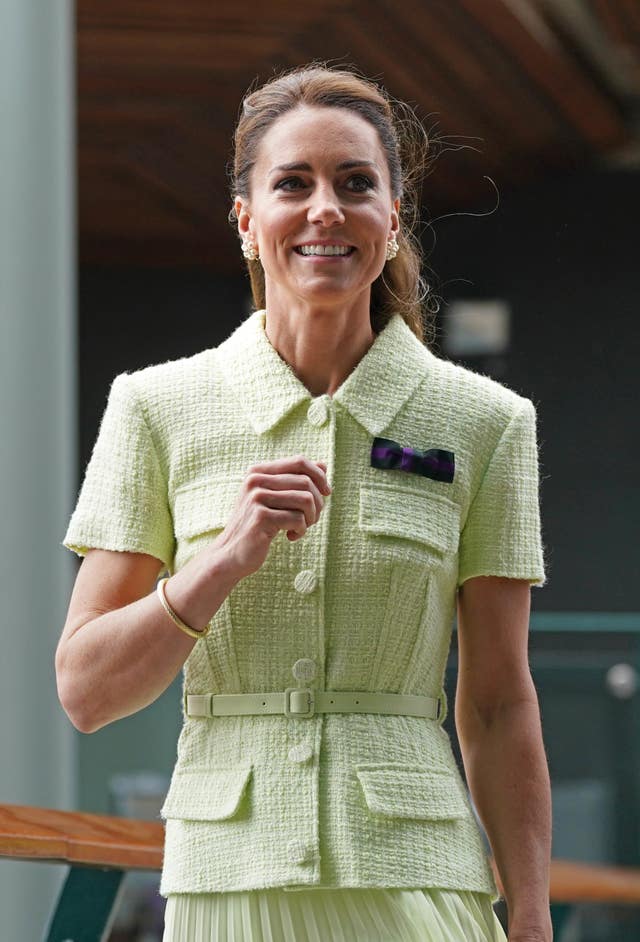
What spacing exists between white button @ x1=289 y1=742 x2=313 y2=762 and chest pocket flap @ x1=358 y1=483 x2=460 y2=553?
242 millimetres

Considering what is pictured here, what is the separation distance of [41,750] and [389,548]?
7.29 feet

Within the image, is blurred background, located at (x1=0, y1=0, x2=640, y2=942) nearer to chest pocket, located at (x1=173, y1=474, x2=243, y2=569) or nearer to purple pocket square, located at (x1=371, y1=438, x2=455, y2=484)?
purple pocket square, located at (x1=371, y1=438, x2=455, y2=484)

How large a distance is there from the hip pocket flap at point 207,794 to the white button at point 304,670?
0.11m

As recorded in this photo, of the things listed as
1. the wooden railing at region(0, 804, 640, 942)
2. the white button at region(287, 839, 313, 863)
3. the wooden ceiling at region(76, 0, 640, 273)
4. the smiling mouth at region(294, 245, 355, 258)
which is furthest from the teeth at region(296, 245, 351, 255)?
the wooden ceiling at region(76, 0, 640, 273)

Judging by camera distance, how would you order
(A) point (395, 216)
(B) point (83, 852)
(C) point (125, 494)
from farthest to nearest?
(B) point (83, 852), (A) point (395, 216), (C) point (125, 494)

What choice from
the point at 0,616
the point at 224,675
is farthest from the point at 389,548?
the point at 0,616

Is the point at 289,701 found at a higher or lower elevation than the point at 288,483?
lower

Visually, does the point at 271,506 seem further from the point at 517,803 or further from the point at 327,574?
the point at 517,803

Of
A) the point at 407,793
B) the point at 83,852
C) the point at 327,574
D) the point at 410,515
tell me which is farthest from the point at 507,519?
the point at 83,852

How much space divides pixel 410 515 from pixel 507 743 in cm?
28

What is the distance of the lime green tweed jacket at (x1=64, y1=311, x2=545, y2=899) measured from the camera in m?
1.80

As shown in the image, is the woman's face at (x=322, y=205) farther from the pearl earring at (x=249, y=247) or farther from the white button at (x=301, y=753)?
the white button at (x=301, y=753)

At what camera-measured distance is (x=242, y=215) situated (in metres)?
2.05

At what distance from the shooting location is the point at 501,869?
1.92 m
